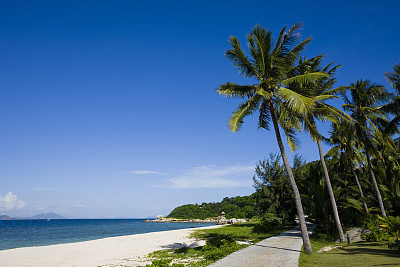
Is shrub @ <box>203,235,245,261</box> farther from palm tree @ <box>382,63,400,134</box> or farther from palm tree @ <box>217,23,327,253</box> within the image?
palm tree @ <box>382,63,400,134</box>

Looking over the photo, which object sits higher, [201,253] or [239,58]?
[239,58]

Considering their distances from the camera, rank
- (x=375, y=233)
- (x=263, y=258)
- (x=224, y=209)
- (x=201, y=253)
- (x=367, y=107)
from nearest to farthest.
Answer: (x=263, y=258), (x=375, y=233), (x=201, y=253), (x=367, y=107), (x=224, y=209)

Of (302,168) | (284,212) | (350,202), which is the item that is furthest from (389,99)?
(284,212)

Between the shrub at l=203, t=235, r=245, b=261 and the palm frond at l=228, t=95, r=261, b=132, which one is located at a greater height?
the palm frond at l=228, t=95, r=261, b=132

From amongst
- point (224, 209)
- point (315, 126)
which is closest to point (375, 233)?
point (315, 126)

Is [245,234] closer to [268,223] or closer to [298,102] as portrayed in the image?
[268,223]

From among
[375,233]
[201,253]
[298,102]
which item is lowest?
[201,253]

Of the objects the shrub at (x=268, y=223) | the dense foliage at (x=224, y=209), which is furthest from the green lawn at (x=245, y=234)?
the dense foliage at (x=224, y=209)

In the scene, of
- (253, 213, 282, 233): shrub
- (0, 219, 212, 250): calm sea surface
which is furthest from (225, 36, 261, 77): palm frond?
(0, 219, 212, 250): calm sea surface

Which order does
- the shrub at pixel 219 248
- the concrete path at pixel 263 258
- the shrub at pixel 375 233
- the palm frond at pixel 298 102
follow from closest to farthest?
the concrete path at pixel 263 258 < the palm frond at pixel 298 102 < the shrub at pixel 219 248 < the shrub at pixel 375 233

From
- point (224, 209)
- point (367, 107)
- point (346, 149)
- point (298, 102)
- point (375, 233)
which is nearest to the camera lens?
point (298, 102)

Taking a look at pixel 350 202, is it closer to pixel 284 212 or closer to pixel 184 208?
pixel 284 212

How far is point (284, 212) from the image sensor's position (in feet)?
89.3

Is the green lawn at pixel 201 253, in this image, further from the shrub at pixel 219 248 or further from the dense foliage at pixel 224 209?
the dense foliage at pixel 224 209
